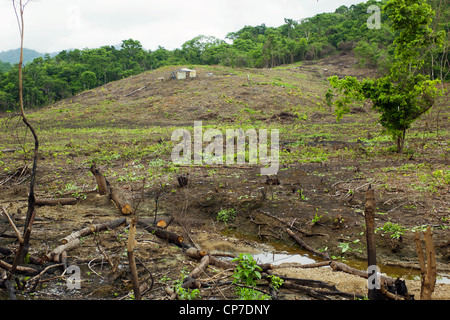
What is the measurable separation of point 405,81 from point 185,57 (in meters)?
55.7

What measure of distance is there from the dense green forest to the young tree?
29184 mm

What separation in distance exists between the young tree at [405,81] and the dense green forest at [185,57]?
95.7 ft

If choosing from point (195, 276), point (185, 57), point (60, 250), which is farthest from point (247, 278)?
point (185, 57)

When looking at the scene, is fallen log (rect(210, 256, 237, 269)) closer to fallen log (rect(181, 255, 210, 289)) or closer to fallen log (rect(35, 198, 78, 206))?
fallen log (rect(181, 255, 210, 289))

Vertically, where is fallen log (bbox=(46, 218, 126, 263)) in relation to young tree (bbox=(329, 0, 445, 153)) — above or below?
below

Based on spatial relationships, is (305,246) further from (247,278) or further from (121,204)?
(121,204)

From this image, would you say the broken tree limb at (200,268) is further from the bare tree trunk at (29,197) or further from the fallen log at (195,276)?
the bare tree trunk at (29,197)

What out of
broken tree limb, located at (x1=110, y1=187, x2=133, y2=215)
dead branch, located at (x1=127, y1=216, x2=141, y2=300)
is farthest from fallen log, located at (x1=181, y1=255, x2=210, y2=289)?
broken tree limb, located at (x1=110, y1=187, x2=133, y2=215)

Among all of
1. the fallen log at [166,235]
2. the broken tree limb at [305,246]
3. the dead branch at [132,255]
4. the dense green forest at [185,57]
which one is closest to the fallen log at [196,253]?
the fallen log at [166,235]

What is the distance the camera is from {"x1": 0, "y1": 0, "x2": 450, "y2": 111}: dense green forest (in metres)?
46.5

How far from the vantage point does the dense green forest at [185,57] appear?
46500 millimetres
